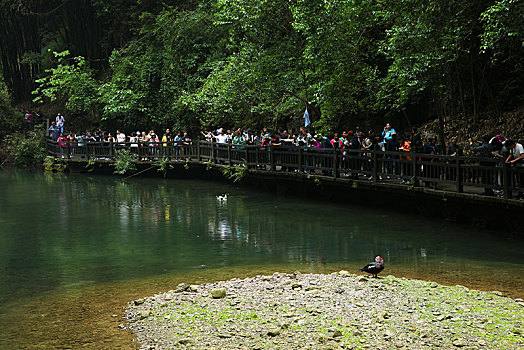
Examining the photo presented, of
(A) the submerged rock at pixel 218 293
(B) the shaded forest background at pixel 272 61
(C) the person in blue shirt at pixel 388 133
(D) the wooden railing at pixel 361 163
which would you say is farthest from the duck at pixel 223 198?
(A) the submerged rock at pixel 218 293

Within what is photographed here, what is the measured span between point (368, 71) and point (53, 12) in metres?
28.7

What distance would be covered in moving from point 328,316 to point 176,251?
6.94m

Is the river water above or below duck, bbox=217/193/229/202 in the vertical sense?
below

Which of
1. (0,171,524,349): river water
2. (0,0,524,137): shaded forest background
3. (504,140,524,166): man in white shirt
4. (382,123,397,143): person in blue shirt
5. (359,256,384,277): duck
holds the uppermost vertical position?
(0,0,524,137): shaded forest background

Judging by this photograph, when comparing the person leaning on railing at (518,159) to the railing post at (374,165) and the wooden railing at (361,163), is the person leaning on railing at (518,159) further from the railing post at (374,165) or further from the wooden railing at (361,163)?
the railing post at (374,165)

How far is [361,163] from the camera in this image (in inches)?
785

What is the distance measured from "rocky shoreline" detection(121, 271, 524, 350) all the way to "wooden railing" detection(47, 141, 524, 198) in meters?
5.48

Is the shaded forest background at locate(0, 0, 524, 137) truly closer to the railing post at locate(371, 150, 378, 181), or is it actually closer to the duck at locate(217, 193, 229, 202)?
the railing post at locate(371, 150, 378, 181)

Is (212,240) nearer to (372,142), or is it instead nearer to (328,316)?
(372,142)

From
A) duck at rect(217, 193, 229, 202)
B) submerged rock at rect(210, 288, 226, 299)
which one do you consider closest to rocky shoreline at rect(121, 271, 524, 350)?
submerged rock at rect(210, 288, 226, 299)

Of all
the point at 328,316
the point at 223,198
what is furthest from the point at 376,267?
the point at 223,198

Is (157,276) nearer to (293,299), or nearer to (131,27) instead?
(293,299)

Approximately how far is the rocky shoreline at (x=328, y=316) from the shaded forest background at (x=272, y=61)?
7856 mm

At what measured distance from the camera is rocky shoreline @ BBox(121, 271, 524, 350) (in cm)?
845
